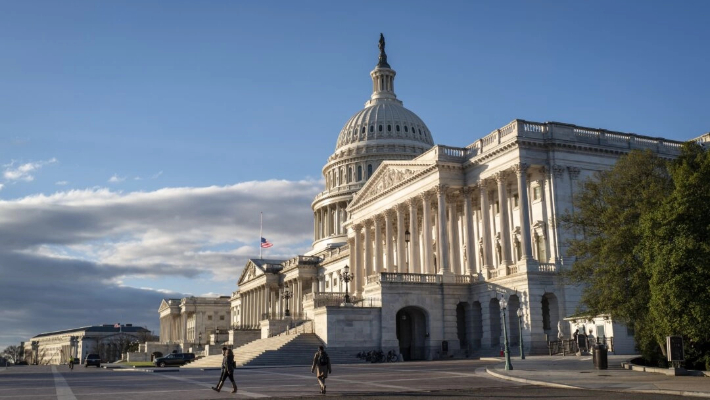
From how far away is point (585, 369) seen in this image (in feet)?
123

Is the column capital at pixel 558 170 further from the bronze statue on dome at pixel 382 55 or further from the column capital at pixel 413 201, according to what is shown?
the bronze statue on dome at pixel 382 55

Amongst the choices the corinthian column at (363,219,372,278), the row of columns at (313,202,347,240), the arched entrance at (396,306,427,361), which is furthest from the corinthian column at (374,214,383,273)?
the row of columns at (313,202,347,240)

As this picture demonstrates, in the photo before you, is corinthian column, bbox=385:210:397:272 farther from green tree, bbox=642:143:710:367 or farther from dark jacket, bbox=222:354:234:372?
dark jacket, bbox=222:354:234:372

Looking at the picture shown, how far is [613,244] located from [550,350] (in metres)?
19.9

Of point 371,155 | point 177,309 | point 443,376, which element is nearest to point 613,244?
point 443,376

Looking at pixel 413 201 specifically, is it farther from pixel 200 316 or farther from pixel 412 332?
pixel 200 316

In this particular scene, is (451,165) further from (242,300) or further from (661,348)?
(242,300)

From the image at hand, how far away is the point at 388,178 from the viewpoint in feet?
272

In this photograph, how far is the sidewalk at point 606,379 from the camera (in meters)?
25.9

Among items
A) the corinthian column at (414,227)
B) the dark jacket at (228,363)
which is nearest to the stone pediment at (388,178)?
the corinthian column at (414,227)

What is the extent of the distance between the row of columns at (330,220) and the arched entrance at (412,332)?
75948mm

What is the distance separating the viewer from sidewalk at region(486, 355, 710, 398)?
1020 inches

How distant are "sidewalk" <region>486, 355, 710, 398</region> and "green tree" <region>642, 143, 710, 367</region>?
235cm

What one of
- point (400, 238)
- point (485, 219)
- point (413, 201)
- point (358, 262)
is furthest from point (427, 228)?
point (358, 262)
